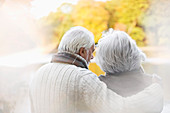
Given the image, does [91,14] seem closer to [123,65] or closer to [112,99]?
[123,65]

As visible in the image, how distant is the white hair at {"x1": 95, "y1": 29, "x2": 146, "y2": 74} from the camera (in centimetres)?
121

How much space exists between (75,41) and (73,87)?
0.82ft

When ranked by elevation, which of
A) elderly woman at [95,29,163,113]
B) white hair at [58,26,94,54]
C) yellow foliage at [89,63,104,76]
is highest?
white hair at [58,26,94,54]

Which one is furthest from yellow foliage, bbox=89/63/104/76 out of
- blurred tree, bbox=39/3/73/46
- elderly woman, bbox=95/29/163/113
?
elderly woman, bbox=95/29/163/113

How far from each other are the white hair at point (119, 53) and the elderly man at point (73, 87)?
9 centimetres

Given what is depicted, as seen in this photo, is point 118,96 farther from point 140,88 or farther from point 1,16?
point 1,16

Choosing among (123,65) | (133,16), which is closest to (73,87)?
(123,65)

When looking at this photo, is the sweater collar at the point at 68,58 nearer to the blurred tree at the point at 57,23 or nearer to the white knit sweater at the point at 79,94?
the white knit sweater at the point at 79,94

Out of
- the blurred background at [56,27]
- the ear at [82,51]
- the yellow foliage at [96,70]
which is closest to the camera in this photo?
the ear at [82,51]

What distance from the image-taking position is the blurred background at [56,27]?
2289 millimetres

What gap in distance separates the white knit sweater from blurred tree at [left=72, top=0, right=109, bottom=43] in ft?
3.94

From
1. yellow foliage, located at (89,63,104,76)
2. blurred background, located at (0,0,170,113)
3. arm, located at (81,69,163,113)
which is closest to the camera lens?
arm, located at (81,69,163,113)

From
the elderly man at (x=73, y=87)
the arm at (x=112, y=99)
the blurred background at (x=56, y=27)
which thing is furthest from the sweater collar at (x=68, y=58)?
the blurred background at (x=56, y=27)

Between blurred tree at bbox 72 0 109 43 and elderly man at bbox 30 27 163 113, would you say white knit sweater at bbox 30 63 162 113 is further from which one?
blurred tree at bbox 72 0 109 43
